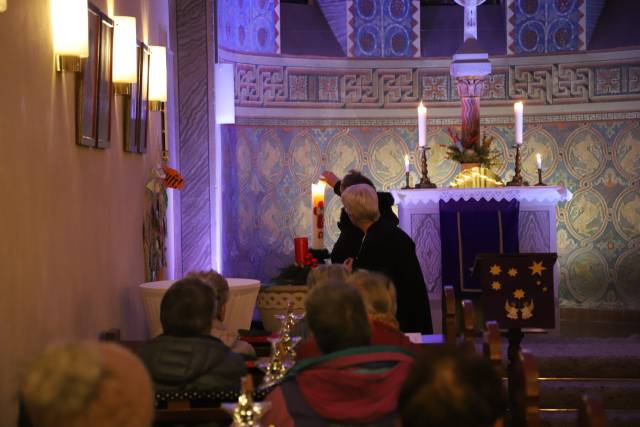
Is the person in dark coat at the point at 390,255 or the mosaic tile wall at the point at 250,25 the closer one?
the person in dark coat at the point at 390,255

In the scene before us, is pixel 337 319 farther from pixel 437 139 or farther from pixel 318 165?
pixel 437 139

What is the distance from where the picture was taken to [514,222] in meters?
9.21

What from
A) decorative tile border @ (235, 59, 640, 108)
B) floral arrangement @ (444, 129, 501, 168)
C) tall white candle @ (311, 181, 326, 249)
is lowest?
tall white candle @ (311, 181, 326, 249)

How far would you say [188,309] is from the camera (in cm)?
344

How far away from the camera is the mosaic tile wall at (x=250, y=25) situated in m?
10.3

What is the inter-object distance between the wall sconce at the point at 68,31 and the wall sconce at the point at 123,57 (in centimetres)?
109

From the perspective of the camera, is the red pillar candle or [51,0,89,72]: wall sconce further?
the red pillar candle

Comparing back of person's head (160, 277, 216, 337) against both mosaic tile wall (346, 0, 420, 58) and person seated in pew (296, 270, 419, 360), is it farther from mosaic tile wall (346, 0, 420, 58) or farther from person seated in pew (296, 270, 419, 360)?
mosaic tile wall (346, 0, 420, 58)

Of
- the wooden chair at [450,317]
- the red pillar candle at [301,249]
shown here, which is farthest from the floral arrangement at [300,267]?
the wooden chair at [450,317]

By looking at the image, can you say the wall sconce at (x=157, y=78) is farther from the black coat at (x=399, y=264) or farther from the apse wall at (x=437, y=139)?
the apse wall at (x=437, y=139)

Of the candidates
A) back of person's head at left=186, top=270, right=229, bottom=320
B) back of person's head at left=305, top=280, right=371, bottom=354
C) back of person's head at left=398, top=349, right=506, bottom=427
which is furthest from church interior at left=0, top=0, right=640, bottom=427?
back of person's head at left=398, top=349, right=506, bottom=427

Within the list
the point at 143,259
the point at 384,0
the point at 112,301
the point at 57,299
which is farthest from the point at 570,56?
the point at 57,299

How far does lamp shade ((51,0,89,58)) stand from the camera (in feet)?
15.0

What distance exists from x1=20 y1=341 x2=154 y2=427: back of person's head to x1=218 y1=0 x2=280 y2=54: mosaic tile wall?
27.8 ft
